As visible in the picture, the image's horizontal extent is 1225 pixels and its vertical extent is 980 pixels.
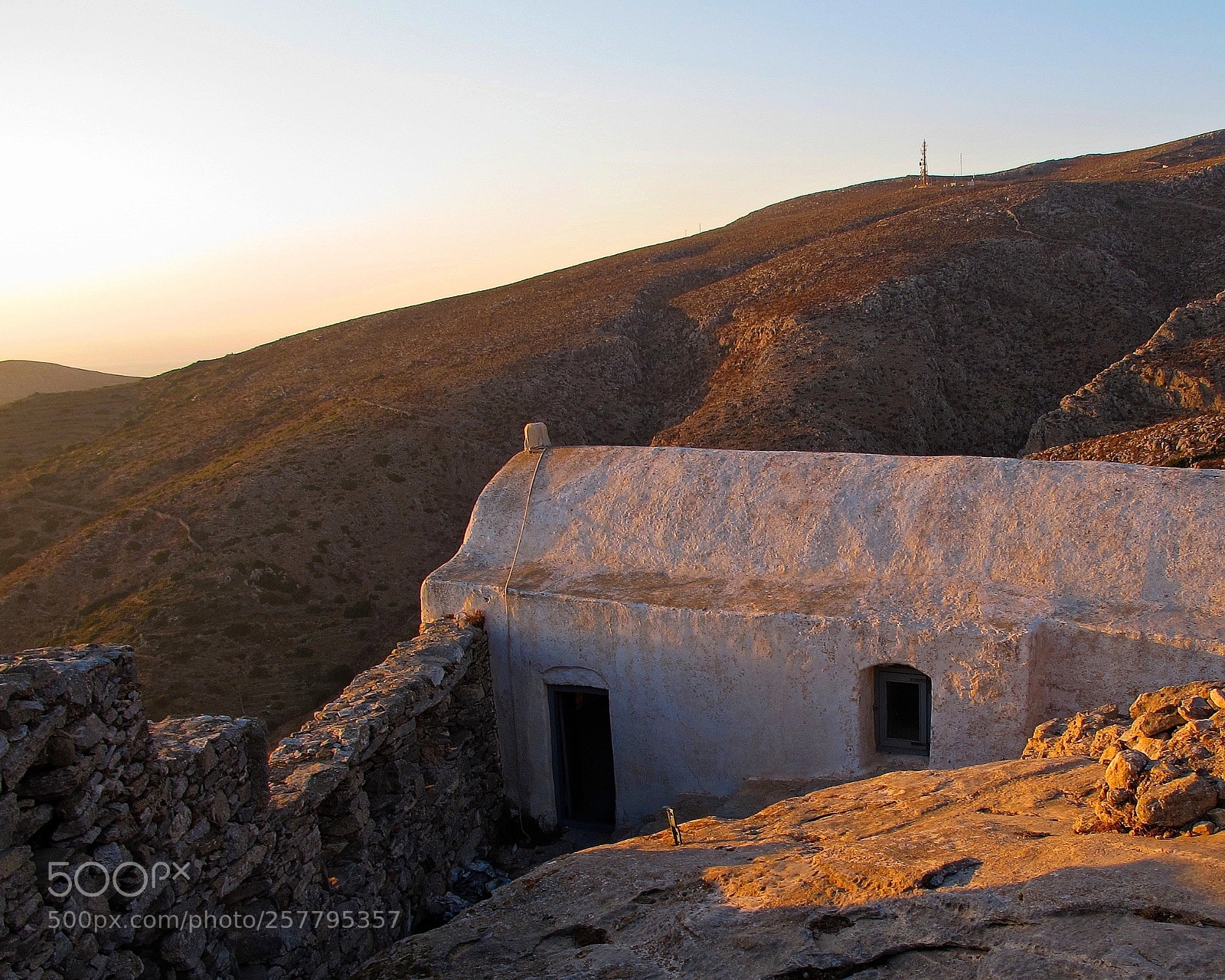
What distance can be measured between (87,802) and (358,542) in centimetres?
1946

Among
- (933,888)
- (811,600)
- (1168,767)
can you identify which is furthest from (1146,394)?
(933,888)

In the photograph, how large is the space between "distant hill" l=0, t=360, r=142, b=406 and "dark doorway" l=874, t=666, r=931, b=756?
79.0m

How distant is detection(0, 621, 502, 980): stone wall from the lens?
17.5ft

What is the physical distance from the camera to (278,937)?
716 cm

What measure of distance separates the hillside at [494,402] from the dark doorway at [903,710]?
491 inches

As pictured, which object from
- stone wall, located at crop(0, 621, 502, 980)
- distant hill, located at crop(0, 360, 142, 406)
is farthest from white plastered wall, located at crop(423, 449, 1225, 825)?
distant hill, located at crop(0, 360, 142, 406)

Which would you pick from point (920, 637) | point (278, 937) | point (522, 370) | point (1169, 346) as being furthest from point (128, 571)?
point (1169, 346)

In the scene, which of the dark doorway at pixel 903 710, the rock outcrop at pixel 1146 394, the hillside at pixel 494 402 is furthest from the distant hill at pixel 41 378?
the dark doorway at pixel 903 710

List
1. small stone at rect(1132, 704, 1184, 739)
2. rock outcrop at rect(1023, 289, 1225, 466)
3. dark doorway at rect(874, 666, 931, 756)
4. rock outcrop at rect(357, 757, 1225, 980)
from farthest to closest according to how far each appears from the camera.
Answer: rock outcrop at rect(1023, 289, 1225, 466), dark doorway at rect(874, 666, 931, 756), small stone at rect(1132, 704, 1184, 739), rock outcrop at rect(357, 757, 1225, 980)

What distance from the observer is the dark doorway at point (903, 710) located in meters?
9.85

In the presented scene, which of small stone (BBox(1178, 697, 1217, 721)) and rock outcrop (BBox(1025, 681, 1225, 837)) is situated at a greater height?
small stone (BBox(1178, 697, 1217, 721))

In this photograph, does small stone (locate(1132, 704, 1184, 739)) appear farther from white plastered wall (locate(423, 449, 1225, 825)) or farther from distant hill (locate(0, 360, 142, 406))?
distant hill (locate(0, 360, 142, 406))

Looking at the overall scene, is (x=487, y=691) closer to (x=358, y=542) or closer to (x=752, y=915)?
(x=752, y=915)

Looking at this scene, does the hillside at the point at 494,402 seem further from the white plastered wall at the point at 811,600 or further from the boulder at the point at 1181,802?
the boulder at the point at 1181,802
